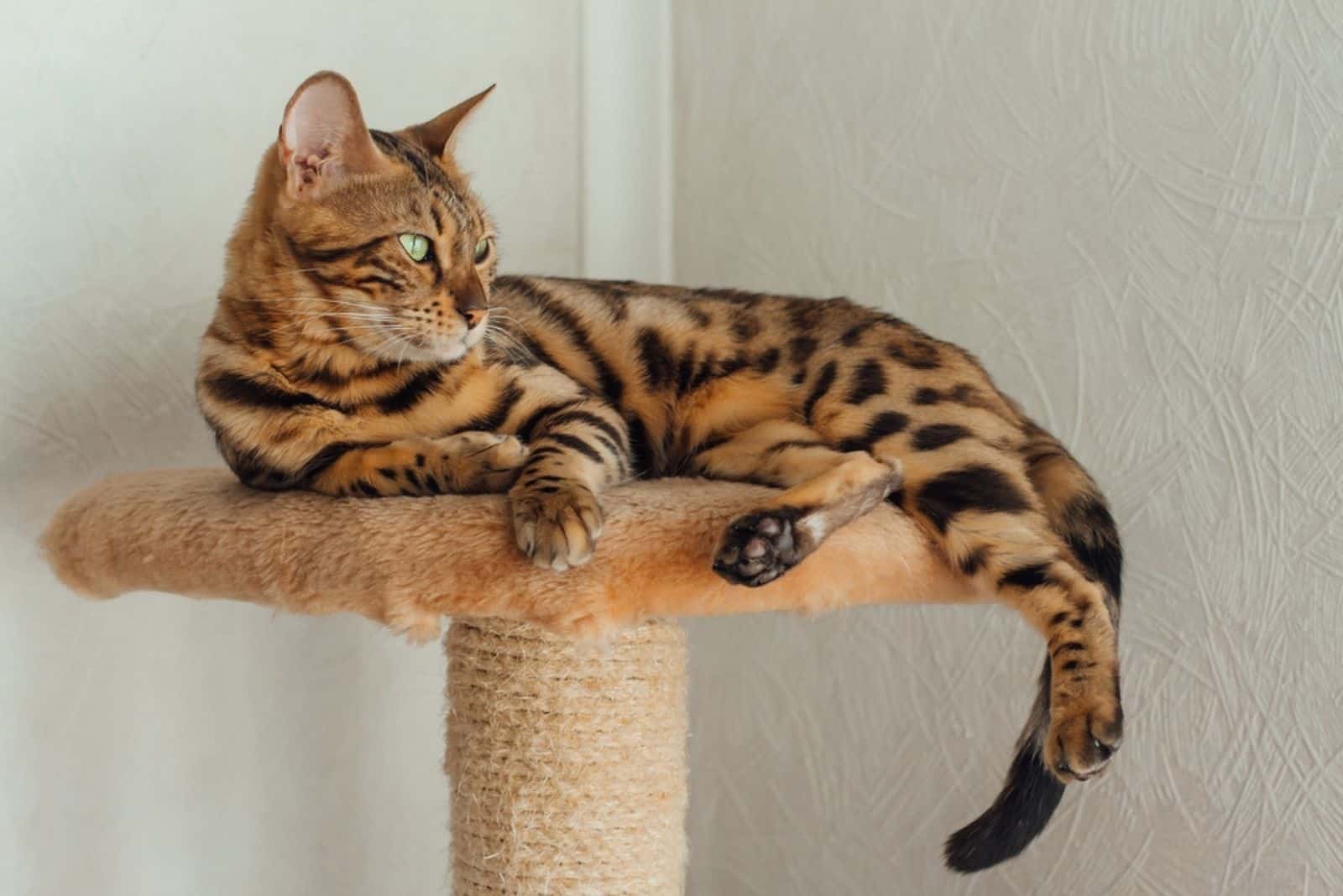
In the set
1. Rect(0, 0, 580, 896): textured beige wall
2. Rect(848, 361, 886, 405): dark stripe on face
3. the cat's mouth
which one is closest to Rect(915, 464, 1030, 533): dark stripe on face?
Rect(848, 361, 886, 405): dark stripe on face

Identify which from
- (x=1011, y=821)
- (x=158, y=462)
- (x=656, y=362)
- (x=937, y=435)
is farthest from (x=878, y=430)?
(x=158, y=462)

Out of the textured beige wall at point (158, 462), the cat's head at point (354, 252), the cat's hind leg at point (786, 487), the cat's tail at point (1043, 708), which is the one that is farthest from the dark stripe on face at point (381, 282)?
the cat's tail at point (1043, 708)

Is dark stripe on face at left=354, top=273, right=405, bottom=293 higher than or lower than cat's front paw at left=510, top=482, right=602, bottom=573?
higher

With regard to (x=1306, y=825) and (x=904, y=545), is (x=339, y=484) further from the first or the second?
(x=1306, y=825)

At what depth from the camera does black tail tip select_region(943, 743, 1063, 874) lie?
118 cm

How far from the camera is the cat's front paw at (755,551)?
1.04m

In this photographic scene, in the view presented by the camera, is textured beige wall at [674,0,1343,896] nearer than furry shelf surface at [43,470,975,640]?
No

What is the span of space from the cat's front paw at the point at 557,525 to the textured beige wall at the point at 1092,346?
885mm

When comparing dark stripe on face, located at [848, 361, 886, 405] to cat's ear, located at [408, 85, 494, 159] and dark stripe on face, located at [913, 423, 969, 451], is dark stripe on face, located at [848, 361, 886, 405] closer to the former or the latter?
dark stripe on face, located at [913, 423, 969, 451]

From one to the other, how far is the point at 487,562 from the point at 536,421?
25 cm

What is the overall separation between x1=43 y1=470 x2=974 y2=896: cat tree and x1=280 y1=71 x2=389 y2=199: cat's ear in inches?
11.7

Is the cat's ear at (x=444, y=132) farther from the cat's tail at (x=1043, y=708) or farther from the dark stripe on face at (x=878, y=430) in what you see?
the cat's tail at (x=1043, y=708)

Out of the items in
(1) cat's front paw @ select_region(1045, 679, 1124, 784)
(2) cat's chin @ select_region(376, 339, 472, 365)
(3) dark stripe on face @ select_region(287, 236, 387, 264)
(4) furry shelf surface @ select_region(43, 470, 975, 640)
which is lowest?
(1) cat's front paw @ select_region(1045, 679, 1124, 784)

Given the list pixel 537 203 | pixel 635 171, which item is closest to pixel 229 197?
pixel 537 203
